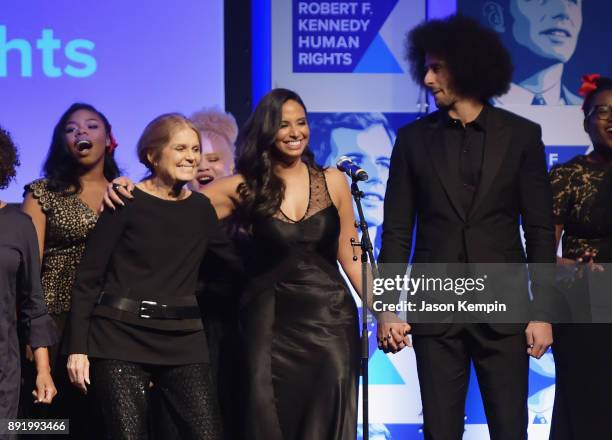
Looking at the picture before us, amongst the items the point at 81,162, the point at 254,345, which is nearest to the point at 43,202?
the point at 81,162

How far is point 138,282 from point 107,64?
98.3 inches

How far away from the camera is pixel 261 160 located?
460 cm

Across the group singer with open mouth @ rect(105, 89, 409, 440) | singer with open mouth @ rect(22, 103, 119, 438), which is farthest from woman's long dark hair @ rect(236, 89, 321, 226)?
singer with open mouth @ rect(22, 103, 119, 438)

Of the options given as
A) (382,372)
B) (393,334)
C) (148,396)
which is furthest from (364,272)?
(382,372)

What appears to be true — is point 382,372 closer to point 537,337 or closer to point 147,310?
point 537,337

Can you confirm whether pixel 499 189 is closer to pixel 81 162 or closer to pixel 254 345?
pixel 254 345

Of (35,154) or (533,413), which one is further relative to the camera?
(533,413)

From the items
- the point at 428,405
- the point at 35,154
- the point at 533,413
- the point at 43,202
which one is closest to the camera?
the point at 428,405

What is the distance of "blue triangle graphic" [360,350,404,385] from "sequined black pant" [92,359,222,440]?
2.34 meters

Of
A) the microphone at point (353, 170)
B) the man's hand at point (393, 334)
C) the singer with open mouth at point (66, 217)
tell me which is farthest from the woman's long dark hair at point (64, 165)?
the man's hand at point (393, 334)

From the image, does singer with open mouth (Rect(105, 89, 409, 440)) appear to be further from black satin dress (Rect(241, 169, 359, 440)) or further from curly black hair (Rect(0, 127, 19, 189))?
curly black hair (Rect(0, 127, 19, 189))

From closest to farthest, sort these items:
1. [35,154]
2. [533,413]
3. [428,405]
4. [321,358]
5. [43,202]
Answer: [428,405] < [321,358] < [43,202] < [35,154] < [533,413]

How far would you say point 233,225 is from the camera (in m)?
4.64

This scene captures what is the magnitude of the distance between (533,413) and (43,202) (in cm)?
341
